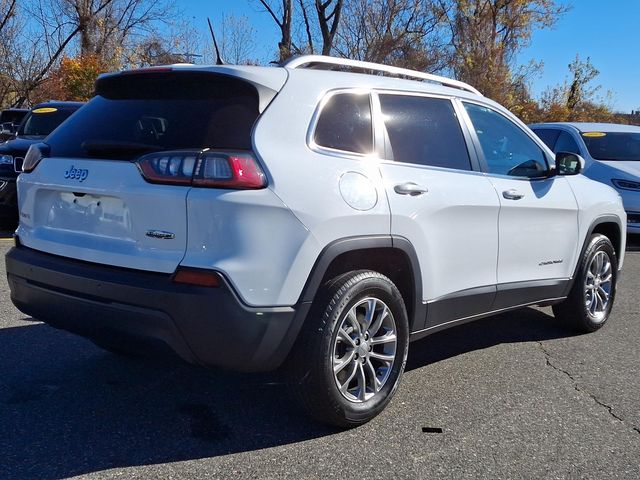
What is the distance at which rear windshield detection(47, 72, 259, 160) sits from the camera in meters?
3.15

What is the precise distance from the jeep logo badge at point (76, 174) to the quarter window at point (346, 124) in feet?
3.79

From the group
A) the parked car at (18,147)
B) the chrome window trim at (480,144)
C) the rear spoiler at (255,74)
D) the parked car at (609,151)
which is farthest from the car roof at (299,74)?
the parked car at (609,151)

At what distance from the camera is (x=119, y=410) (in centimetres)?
365

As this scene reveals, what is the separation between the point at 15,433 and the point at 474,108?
11.1ft

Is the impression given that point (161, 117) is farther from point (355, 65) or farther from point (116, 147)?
point (355, 65)

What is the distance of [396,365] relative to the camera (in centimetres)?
371

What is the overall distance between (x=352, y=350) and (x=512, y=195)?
1.72 m

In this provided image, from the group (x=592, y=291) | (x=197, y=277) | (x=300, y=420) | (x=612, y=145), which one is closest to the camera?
(x=197, y=277)

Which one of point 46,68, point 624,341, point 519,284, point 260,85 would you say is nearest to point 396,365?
point 519,284

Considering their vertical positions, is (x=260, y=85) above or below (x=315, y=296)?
above

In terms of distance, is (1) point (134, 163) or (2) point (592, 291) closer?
(1) point (134, 163)

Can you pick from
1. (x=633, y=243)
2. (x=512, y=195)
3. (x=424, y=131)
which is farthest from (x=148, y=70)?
(x=633, y=243)

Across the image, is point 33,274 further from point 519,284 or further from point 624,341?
point 624,341

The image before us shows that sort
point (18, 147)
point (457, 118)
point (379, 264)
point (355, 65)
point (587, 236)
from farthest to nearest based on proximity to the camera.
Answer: point (18, 147) → point (587, 236) → point (457, 118) → point (355, 65) → point (379, 264)
